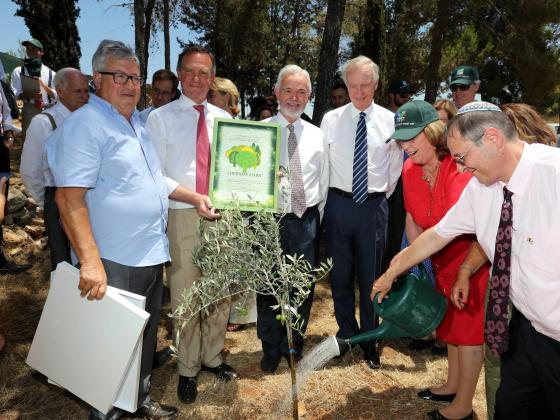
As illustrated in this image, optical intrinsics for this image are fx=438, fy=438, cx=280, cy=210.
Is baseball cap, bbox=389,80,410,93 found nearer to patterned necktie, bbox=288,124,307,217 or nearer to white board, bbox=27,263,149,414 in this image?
patterned necktie, bbox=288,124,307,217

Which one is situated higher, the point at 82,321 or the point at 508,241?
the point at 508,241

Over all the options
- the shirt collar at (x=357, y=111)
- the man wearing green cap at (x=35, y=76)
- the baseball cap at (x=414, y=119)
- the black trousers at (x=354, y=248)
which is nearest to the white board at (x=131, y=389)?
the black trousers at (x=354, y=248)

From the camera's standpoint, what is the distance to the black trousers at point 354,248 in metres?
3.79

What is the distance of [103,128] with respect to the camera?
2.50 metres

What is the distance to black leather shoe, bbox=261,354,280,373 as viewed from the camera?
3.91 m

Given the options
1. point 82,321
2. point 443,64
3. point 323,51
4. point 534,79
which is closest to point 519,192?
point 82,321

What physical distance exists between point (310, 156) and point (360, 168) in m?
0.44

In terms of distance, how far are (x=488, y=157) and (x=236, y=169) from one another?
160cm

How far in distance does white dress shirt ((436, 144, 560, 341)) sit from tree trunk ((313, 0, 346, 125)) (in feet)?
23.8

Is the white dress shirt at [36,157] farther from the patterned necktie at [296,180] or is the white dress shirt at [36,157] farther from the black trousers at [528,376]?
the black trousers at [528,376]

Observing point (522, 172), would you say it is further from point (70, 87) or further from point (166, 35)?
point (166, 35)

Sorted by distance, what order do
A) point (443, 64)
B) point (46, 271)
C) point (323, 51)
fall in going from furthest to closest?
point (443, 64), point (323, 51), point (46, 271)

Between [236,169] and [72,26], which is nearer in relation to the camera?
[236,169]

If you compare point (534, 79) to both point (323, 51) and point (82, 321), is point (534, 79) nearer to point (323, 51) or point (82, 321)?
point (323, 51)
